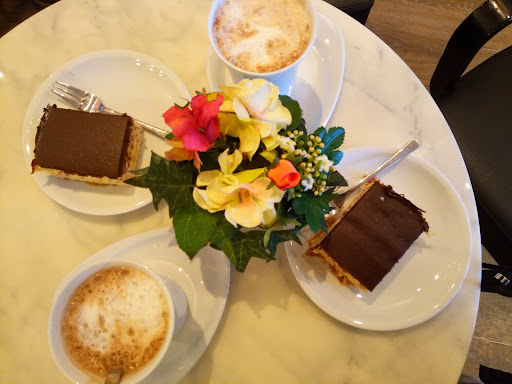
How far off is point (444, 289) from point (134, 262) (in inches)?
32.0

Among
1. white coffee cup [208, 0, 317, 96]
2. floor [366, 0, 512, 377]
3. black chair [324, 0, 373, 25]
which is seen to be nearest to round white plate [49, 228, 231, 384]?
white coffee cup [208, 0, 317, 96]

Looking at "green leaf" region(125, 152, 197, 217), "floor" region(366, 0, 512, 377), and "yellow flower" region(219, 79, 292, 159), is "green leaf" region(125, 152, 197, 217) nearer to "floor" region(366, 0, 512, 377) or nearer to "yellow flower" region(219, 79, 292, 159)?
"yellow flower" region(219, 79, 292, 159)

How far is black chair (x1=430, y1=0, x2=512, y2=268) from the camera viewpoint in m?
1.28

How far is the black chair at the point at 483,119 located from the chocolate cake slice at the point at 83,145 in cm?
116

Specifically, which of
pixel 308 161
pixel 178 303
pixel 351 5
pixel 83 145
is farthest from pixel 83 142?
pixel 351 5

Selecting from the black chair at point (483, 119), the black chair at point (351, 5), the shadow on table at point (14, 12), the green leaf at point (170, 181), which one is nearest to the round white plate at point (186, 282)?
the green leaf at point (170, 181)

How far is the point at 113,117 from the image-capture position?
1081 millimetres

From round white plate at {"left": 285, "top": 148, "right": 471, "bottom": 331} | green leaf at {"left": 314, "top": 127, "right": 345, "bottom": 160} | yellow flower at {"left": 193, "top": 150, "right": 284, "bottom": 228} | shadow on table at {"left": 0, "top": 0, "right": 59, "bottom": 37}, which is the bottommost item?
shadow on table at {"left": 0, "top": 0, "right": 59, "bottom": 37}

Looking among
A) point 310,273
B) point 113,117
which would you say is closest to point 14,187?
point 113,117

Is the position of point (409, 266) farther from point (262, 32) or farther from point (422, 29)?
point (422, 29)

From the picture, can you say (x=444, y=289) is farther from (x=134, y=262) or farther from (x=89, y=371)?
(x=89, y=371)

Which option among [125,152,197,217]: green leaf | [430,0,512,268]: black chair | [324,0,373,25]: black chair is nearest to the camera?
[125,152,197,217]: green leaf

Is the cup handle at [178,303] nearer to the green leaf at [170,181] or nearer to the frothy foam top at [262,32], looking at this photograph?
the green leaf at [170,181]

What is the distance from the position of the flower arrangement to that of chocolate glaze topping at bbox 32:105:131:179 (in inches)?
11.7
